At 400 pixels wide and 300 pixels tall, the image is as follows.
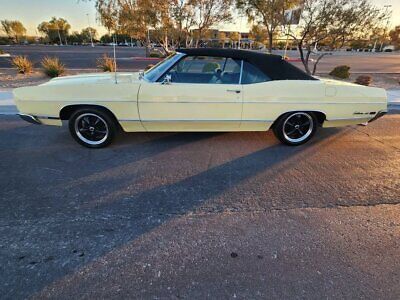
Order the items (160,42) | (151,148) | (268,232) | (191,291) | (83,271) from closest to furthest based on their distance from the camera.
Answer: (191,291)
(83,271)
(268,232)
(151,148)
(160,42)

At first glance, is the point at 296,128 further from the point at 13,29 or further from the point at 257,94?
the point at 13,29

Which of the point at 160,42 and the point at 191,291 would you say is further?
the point at 160,42

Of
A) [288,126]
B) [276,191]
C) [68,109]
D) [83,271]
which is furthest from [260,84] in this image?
[83,271]

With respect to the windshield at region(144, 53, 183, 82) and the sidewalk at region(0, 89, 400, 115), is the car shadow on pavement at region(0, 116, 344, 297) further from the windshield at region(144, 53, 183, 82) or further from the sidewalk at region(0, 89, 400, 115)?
the sidewalk at region(0, 89, 400, 115)

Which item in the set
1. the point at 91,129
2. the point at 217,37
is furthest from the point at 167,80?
the point at 217,37

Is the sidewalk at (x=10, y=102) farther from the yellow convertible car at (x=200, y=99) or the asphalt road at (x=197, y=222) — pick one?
the yellow convertible car at (x=200, y=99)

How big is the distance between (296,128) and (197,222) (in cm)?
269

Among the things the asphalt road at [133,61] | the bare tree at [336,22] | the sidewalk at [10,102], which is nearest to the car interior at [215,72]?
the sidewalk at [10,102]

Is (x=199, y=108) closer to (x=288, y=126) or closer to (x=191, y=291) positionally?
(x=288, y=126)

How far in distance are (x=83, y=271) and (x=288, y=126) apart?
11.8ft

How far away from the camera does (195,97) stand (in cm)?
390

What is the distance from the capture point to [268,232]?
2434 mm

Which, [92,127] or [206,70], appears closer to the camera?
[92,127]

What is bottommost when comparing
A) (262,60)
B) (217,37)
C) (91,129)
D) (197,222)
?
(197,222)
